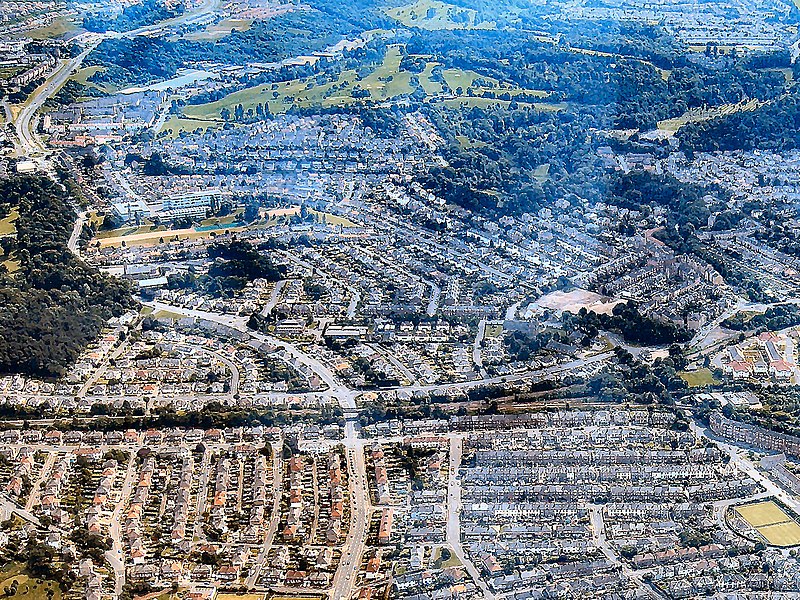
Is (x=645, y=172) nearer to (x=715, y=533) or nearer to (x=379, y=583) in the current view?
(x=715, y=533)

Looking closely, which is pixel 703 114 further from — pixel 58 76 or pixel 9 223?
pixel 58 76

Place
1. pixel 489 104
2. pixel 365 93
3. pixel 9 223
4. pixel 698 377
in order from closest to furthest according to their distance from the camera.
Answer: pixel 698 377
pixel 9 223
pixel 489 104
pixel 365 93

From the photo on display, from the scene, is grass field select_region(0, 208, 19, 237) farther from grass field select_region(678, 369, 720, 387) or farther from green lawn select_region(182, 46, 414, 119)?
grass field select_region(678, 369, 720, 387)

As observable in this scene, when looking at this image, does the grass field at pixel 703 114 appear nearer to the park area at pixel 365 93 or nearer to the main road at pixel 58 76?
the park area at pixel 365 93

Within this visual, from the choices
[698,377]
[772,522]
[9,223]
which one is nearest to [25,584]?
[772,522]

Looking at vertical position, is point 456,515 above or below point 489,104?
above
